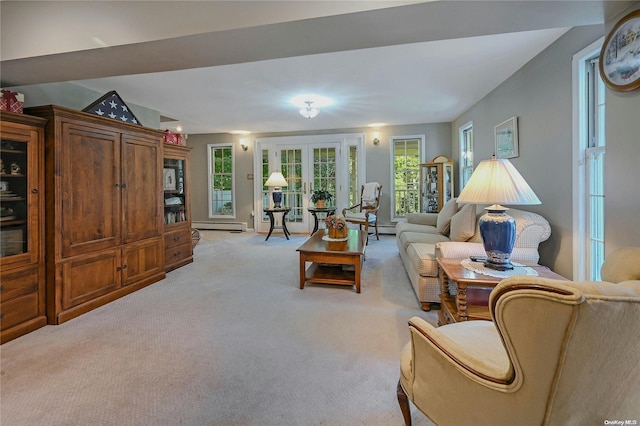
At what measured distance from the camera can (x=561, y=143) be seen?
8.10 ft

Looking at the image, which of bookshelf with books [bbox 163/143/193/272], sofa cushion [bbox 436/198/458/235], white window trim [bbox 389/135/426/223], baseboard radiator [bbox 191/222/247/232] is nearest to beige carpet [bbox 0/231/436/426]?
bookshelf with books [bbox 163/143/193/272]

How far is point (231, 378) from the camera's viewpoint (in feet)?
5.45

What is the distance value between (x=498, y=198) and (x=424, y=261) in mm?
916

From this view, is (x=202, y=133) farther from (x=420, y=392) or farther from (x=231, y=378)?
(x=420, y=392)

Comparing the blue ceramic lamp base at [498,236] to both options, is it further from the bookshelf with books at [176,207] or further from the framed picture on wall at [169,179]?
the framed picture on wall at [169,179]

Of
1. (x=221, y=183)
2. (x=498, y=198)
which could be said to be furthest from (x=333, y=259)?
(x=221, y=183)

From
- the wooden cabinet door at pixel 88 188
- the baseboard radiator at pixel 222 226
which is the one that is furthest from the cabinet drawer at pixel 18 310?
the baseboard radiator at pixel 222 226

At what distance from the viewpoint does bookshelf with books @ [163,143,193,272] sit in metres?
3.77

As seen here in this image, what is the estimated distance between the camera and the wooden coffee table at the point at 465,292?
178 cm

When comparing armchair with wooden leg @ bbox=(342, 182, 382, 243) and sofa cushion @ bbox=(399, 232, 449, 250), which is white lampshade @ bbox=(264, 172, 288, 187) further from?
sofa cushion @ bbox=(399, 232, 449, 250)

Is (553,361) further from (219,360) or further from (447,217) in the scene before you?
(447,217)

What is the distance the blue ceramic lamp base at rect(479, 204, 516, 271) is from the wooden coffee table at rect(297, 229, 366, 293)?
1.22 metres

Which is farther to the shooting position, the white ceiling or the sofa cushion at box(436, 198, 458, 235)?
the sofa cushion at box(436, 198, 458, 235)

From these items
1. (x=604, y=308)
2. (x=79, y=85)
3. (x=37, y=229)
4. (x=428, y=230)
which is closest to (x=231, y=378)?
(x=604, y=308)
